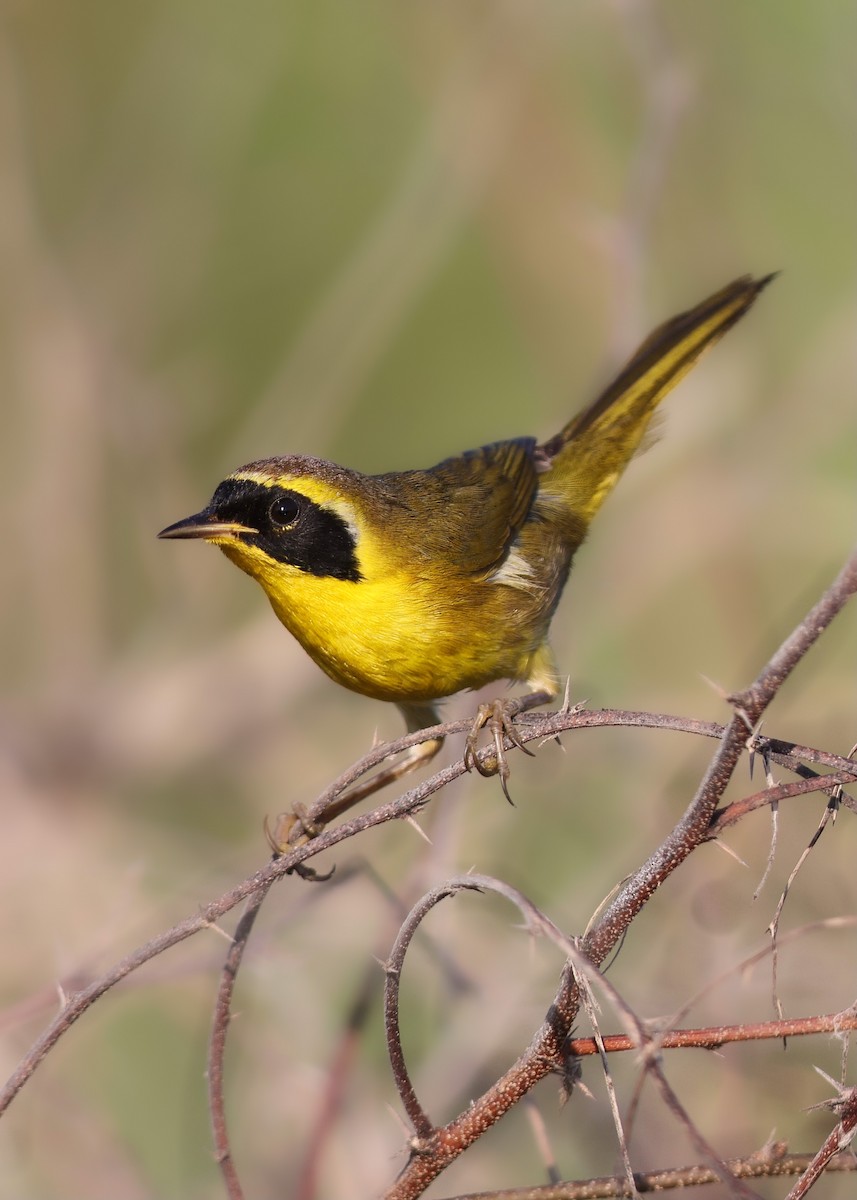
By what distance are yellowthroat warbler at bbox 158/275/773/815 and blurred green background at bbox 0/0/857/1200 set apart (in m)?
0.42

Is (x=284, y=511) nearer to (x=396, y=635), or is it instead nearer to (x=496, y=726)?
(x=396, y=635)

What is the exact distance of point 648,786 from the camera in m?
4.67

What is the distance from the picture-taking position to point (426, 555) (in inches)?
157

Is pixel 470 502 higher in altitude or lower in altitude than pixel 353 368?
lower

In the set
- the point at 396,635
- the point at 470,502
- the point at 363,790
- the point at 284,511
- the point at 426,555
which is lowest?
the point at 363,790

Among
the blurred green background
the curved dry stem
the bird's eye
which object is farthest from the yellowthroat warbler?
the curved dry stem

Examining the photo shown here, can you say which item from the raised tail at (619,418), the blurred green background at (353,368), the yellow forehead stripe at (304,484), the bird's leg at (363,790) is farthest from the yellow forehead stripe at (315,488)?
the raised tail at (619,418)

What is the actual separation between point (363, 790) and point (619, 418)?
193 centimetres

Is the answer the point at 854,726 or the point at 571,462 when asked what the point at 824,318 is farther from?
the point at 854,726

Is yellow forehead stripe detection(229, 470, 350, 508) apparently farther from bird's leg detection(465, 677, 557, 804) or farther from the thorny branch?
the thorny branch

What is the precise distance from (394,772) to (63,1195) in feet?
4.84

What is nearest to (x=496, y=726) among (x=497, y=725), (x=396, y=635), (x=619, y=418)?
Answer: (x=497, y=725)

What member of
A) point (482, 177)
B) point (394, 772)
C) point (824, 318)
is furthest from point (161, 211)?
point (394, 772)

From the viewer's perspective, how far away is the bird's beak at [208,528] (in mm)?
3529
